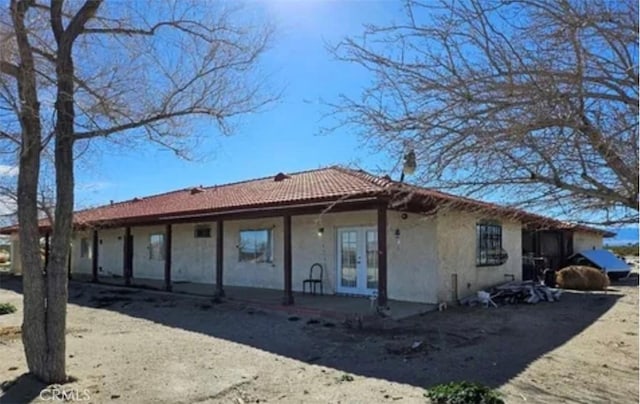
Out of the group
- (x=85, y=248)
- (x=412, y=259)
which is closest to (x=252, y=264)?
(x=412, y=259)

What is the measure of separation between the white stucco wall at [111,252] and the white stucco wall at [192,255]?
15.2 ft

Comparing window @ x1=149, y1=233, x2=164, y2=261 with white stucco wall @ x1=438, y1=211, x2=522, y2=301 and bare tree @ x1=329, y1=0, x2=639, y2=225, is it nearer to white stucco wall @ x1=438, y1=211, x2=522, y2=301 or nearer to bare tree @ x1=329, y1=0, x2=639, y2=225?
white stucco wall @ x1=438, y1=211, x2=522, y2=301

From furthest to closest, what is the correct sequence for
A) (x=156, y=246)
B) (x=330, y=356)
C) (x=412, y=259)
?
(x=156, y=246)
(x=412, y=259)
(x=330, y=356)

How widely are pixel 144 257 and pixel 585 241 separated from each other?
22.2 m

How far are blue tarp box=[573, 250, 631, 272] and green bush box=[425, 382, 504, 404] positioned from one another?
19.1 m

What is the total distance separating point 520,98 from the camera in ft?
12.8

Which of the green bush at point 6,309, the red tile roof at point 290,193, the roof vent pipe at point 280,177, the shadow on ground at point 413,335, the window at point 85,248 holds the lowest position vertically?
the green bush at point 6,309

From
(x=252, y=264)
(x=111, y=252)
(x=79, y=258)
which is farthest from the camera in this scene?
(x=79, y=258)

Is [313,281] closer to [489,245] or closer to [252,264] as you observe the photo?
[252,264]

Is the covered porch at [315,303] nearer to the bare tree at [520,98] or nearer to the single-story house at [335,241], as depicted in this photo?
the single-story house at [335,241]

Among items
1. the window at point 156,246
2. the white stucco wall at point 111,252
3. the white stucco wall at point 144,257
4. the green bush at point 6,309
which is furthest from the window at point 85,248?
the green bush at point 6,309

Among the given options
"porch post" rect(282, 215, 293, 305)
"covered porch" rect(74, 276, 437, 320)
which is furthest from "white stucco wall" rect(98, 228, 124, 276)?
"porch post" rect(282, 215, 293, 305)

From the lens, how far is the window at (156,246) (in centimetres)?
2172

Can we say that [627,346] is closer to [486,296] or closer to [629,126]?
[486,296]
